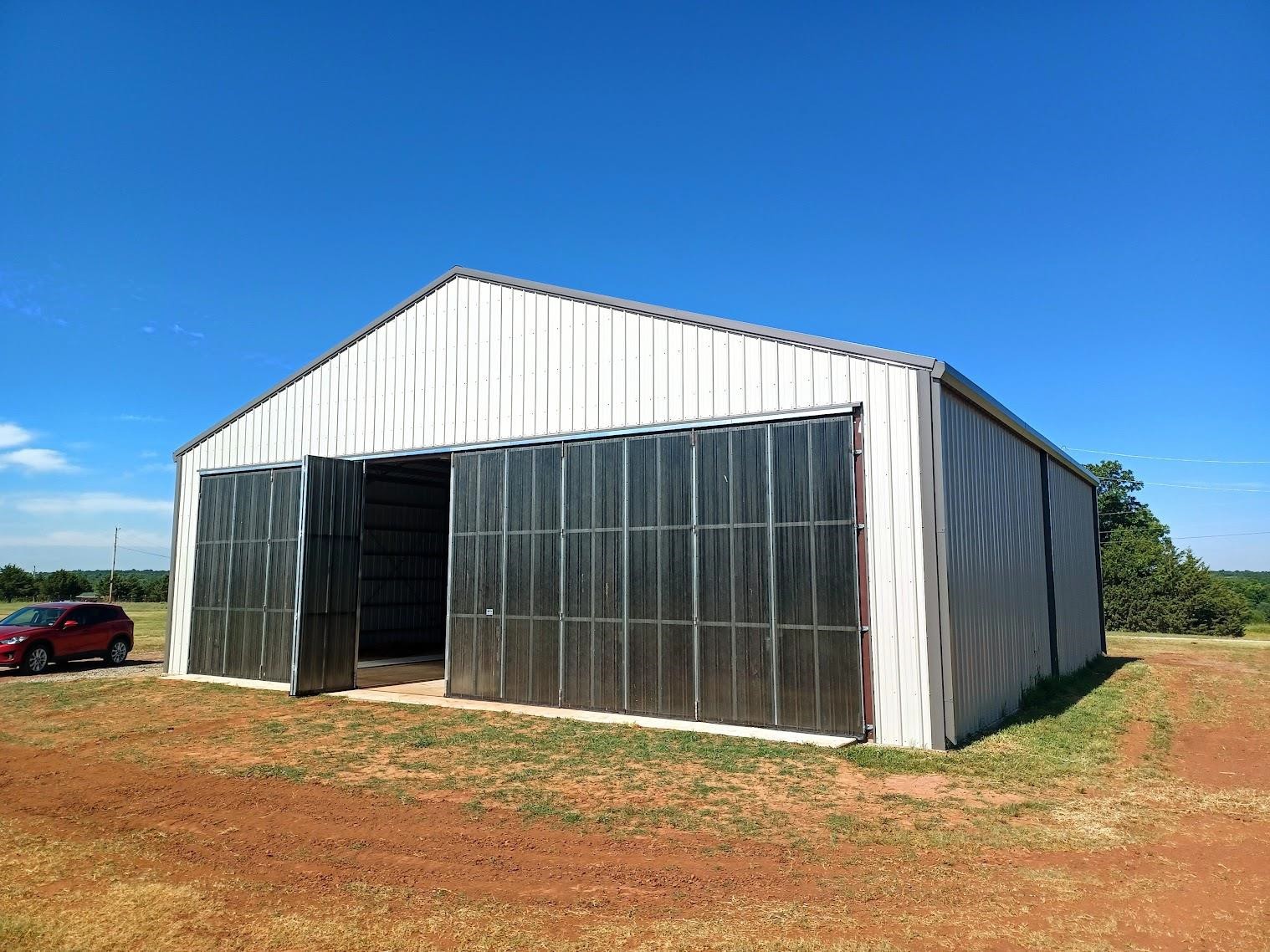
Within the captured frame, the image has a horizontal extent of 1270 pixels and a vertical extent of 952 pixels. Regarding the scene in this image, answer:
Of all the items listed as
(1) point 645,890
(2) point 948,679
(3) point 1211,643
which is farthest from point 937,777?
(3) point 1211,643

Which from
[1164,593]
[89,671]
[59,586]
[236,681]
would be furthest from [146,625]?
[1164,593]

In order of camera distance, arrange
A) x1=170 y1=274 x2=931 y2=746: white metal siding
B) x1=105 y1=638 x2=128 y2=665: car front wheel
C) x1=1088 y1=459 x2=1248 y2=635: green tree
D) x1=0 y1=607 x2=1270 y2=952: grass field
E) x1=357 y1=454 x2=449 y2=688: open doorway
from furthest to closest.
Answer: x1=1088 y1=459 x2=1248 y2=635: green tree → x1=357 y1=454 x2=449 y2=688: open doorway → x1=105 y1=638 x2=128 y2=665: car front wheel → x1=170 y1=274 x2=931 y2=746: white metal siding → x1=0 y1=607 x2=1270 y2=952: grass field

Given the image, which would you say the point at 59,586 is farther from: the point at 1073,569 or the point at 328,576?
the point at 1073,569

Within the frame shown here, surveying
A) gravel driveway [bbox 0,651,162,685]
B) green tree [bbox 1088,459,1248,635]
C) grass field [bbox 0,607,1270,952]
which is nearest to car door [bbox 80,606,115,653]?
gravel driveway [bbox 0,651,162,685]

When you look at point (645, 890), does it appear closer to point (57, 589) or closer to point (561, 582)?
point (561, 582)

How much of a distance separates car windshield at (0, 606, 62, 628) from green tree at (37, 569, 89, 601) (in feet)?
154

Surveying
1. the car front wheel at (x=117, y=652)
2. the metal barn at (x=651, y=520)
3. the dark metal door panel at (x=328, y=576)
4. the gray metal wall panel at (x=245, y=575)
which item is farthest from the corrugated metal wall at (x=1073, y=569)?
the car front wheel at (x=117, y=652)

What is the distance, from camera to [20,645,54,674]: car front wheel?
18719 mm

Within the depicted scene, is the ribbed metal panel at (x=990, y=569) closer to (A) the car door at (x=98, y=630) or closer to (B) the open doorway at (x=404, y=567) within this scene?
(B) the open doorway at (x=404, y=567)

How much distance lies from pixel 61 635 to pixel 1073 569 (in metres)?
24.9

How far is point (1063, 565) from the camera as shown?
63.5ft

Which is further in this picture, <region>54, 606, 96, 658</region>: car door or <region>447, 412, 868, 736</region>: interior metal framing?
<region>54, 606, 96, 658</region>: car door

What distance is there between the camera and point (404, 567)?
83.6 ft

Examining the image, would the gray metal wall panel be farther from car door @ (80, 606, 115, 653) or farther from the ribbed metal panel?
the ribbed metal panel
